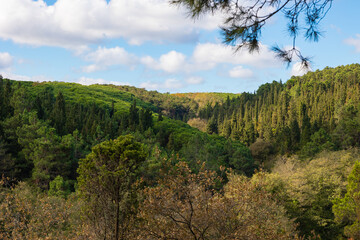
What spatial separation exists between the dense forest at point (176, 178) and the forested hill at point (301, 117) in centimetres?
33

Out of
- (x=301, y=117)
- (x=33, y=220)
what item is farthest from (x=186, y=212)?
(x=301, y=117)

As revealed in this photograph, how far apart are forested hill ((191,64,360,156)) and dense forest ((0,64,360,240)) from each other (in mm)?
332

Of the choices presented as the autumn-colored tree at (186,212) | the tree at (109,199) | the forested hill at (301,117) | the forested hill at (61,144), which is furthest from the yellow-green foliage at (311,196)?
the forested hill at (301,117)

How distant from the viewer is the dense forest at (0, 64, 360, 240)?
860 centimetres

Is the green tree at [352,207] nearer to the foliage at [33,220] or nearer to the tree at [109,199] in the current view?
the tree at [109,199]

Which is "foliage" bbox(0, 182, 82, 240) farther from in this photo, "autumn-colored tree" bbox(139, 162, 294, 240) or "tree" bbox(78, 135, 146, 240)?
"autumn-colored tree" bbox(139, 162, 294, 240)

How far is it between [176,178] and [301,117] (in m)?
72.0

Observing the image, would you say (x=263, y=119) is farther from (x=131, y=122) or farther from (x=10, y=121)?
(x=10, y=121)

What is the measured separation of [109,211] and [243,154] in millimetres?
37248

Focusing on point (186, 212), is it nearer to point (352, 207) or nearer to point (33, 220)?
point (33, 220)

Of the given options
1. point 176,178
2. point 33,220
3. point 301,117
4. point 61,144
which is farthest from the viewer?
point 301,117

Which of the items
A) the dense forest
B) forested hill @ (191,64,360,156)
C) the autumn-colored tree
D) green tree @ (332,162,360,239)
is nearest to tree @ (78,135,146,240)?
the dense forest

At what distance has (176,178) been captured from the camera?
8.36 m

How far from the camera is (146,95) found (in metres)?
140
